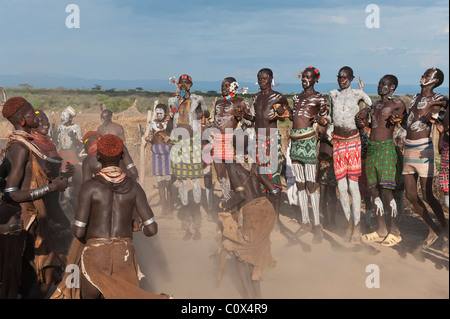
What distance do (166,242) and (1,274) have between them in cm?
324

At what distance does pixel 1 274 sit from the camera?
4703 mm

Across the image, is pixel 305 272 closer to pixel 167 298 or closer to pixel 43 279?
pixel 167 298

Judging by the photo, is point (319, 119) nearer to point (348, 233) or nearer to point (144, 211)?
point (348, 233)

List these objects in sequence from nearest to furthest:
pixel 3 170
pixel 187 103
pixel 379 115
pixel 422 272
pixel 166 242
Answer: pixel 3 170, pixel 422 272, pixel 379 115, pixel 166 242, pixel 187 103

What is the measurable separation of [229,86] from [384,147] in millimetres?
2556

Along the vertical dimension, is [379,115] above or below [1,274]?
above

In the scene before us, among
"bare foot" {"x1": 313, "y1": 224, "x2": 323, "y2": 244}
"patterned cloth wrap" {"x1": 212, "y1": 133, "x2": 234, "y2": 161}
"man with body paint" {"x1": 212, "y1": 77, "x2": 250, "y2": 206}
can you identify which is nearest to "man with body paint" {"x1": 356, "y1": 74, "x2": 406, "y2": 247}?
"bare foot" {"x1": 313, "y1": 224, "x2": 323, "y2": 244}

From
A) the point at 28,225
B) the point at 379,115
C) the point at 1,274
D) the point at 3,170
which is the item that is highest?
the point at 379,115

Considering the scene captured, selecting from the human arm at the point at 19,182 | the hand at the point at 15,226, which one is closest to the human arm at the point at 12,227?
the hand at the point at 15,226

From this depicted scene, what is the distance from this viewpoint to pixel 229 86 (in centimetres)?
738

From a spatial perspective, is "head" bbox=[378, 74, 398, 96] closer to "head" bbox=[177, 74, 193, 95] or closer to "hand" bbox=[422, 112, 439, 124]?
"hand" bbox=[422, 112, 439, 124]

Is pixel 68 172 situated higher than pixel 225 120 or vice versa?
pixel 225 120

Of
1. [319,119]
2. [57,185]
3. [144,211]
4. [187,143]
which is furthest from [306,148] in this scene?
[57,185]
